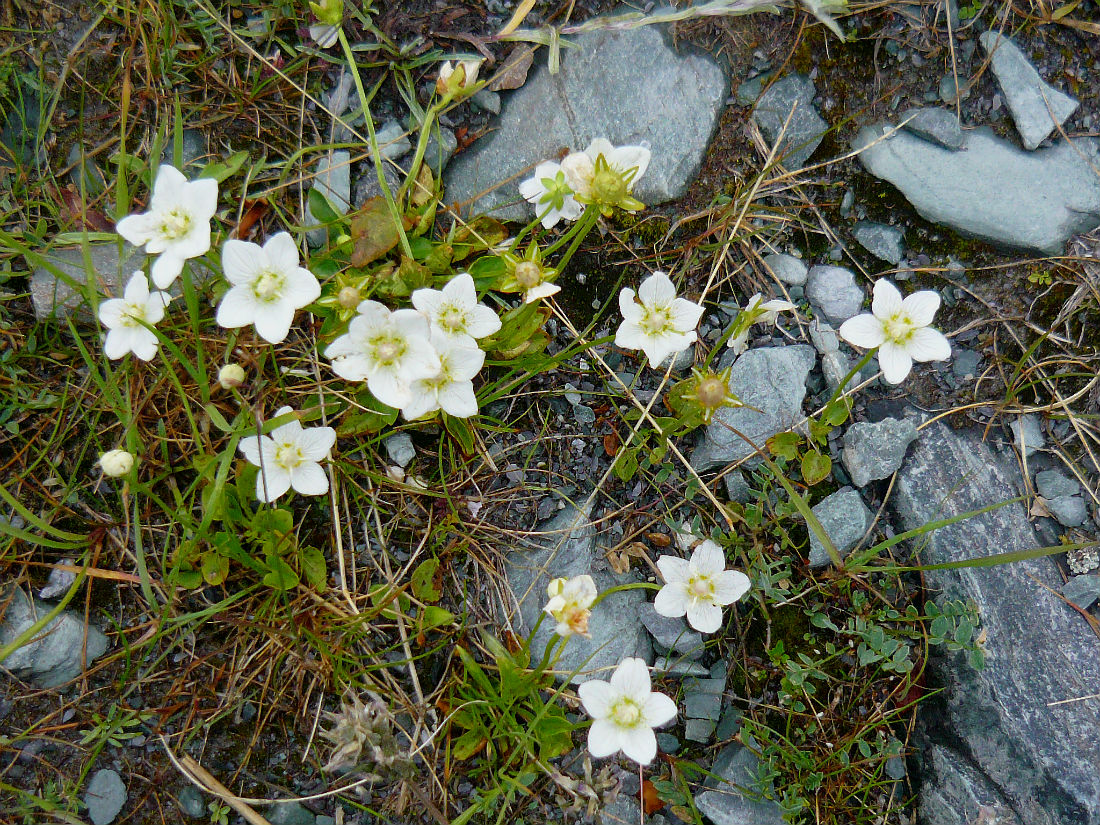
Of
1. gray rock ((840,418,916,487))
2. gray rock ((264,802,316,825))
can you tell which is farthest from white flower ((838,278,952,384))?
gray rock ((264,802,316,825))

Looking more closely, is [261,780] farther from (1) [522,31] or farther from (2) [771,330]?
(1) [522,31]

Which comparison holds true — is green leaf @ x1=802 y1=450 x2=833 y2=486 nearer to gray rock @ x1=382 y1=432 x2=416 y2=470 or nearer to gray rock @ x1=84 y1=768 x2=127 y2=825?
gray rock @ x1=382 y1=432 x2=416 y2=470

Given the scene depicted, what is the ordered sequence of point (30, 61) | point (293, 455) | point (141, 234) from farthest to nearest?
point (30, 61) → point (293, 455) → point (141, 234)

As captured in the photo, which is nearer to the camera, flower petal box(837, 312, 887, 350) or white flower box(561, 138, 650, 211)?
white flower box(561, 138, 650, 211)

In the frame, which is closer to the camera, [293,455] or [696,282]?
[293,455]

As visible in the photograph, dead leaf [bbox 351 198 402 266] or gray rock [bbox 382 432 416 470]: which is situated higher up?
dead leaf [bbox 351 198 402 266]

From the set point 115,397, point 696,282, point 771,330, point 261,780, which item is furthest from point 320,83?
point 261,780

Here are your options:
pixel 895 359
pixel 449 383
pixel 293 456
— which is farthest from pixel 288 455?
pixel 895 359
